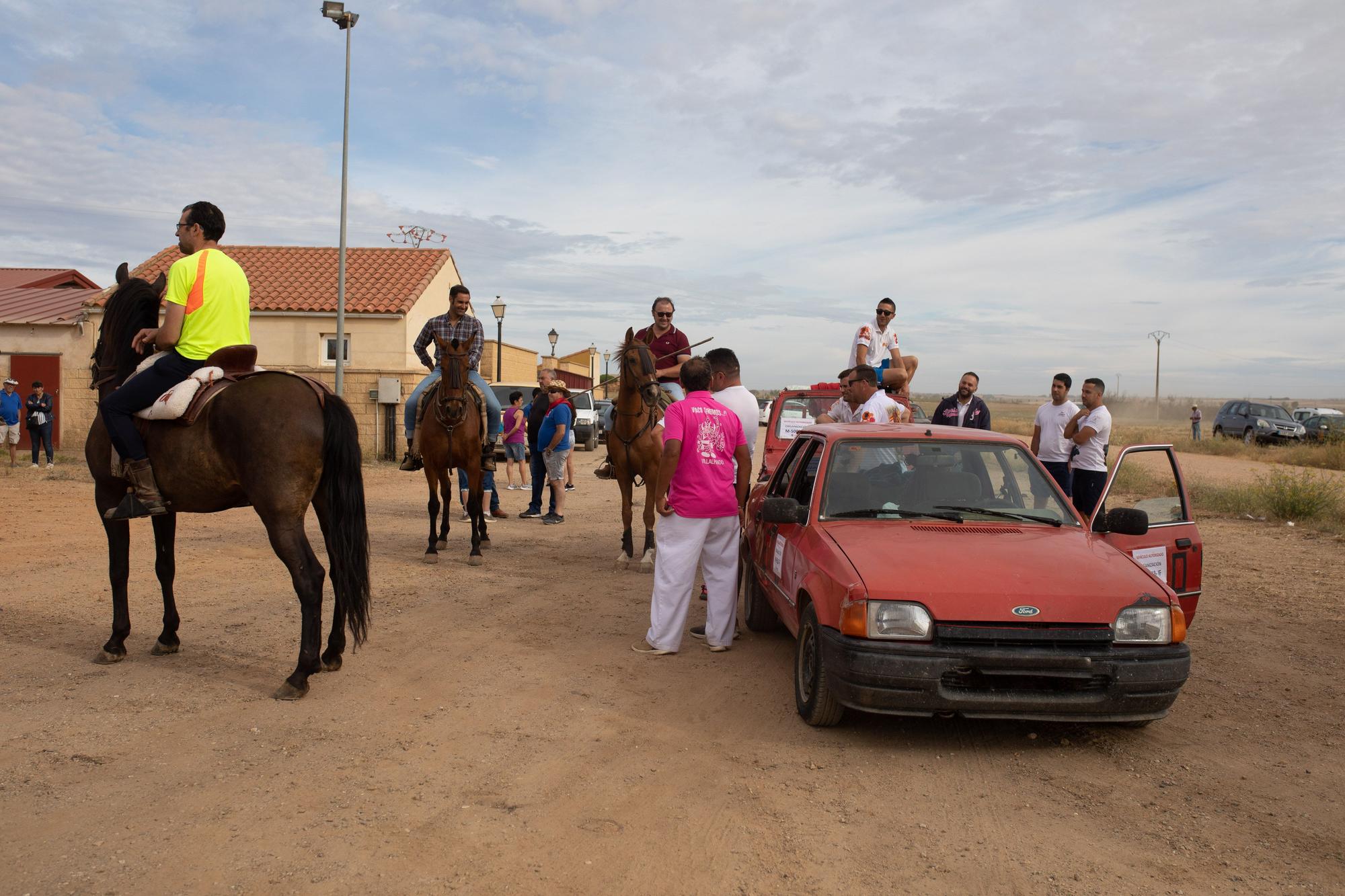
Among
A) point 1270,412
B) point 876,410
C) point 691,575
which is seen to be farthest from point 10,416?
point 1270,412

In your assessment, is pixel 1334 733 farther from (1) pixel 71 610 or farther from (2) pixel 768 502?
(1) pixel 71 610

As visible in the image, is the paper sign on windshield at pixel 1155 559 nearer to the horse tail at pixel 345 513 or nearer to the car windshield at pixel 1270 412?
the horse tail at pixel 345 513

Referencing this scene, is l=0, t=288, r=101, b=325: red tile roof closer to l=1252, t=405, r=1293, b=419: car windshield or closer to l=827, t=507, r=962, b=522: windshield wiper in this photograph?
l=827, t=507, r=962, b=522: windshield wiper

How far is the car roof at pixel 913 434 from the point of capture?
6309 mm

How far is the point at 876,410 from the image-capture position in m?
8.93

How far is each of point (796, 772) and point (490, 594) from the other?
4.84 m

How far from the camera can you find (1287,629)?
8070mm

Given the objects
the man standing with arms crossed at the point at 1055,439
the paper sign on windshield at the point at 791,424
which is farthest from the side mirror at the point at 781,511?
the paper sign on windshield at the point at 791,424

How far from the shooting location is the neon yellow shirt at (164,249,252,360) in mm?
6035

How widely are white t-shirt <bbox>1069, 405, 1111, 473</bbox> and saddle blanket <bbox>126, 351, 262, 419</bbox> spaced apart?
25.2 ft

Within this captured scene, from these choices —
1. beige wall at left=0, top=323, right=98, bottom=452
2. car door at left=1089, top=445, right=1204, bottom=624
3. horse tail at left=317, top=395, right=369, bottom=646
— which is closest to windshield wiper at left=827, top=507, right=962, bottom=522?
car door at left=1089, top=445, right=1204, bottom=624

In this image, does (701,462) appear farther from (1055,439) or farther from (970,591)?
(1055,439)

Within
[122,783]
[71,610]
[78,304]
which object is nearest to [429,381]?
[71,610]

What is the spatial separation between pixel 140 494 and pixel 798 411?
9.15 meters
